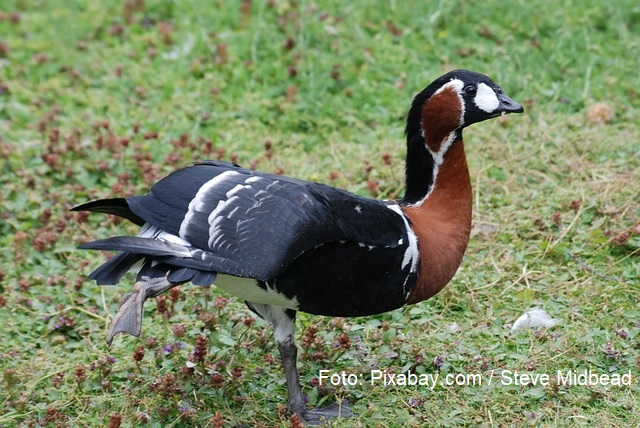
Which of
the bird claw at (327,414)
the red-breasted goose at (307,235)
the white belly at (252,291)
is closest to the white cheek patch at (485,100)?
the red-breasted goose at (307,235)

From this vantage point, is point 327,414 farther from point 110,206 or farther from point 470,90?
point 470,90

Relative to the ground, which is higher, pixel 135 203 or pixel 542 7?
pixel 542 7

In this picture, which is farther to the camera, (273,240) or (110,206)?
(110,206)

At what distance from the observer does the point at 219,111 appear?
6586 mm

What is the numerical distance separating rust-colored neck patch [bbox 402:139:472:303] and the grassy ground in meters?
0.38

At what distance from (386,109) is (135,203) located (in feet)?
9.45

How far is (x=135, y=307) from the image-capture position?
11.6 ft

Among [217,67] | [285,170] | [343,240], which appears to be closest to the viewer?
[343,240]

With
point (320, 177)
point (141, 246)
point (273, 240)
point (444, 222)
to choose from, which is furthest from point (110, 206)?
point (320, 177)

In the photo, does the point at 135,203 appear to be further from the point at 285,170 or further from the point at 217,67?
the point at 217,67

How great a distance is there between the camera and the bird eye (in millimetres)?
4176

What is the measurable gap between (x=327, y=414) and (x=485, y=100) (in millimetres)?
1507

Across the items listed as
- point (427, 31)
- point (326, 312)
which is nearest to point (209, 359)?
point (326, 312)

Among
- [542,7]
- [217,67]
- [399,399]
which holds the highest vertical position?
[542,7]
